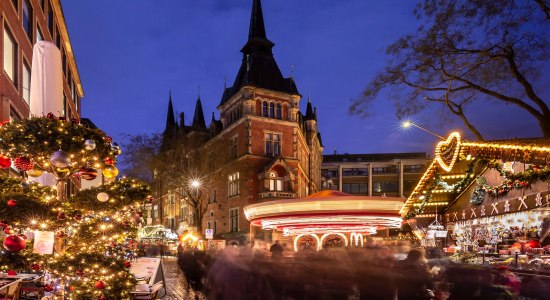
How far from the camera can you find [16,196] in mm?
7785

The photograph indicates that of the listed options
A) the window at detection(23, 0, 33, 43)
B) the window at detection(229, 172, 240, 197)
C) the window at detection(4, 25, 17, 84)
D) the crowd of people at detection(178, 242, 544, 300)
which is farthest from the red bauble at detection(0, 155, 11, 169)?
the window at detection(229, 172, 240, 197)

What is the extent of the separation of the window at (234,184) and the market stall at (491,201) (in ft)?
68.2

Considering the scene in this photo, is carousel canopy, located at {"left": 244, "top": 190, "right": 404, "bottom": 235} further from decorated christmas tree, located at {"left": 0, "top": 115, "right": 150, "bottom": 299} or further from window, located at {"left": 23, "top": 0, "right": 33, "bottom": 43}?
window, located at {"left": 23, "top": 0, "right": 33, "bottom": 43}

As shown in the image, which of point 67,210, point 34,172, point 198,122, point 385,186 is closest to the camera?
point 67,210

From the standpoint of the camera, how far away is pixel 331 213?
1223cm

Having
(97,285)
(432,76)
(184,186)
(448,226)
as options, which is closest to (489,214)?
(448,226)

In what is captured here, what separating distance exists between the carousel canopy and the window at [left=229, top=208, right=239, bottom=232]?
3228 centimetres

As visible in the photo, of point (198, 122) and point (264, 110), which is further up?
point (198, 122)

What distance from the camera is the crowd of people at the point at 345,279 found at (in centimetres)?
474

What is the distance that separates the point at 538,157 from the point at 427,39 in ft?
26.1

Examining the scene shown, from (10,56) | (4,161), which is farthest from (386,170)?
(4,161)

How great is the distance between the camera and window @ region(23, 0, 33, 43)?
63.5 ft

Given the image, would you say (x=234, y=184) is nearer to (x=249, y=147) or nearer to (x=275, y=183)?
(x=275, y=183)

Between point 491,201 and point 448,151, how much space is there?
10.4m
